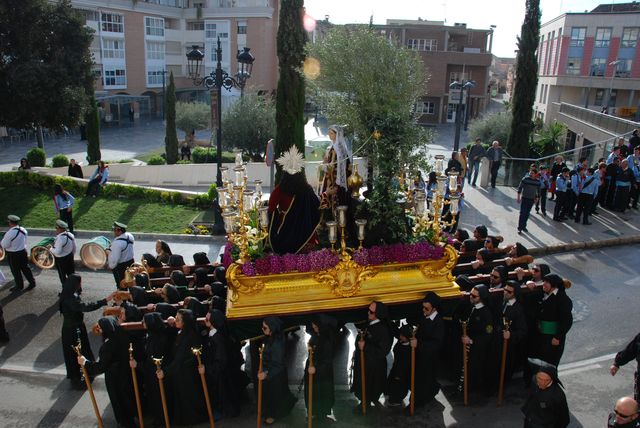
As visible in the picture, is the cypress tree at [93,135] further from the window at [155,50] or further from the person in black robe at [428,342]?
the window at [155,50]

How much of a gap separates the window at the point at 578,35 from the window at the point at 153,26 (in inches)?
1419

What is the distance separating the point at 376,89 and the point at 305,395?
4674 millimetres

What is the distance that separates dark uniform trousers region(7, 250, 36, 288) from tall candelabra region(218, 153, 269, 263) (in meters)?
5.35

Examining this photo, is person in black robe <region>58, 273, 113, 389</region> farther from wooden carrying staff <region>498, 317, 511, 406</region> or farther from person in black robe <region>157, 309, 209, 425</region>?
wooden carrying staff <region>498, 317, 511, 406</region>

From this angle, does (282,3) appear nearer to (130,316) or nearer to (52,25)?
(52,25)

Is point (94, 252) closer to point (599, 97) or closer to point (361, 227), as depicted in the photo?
point (361, 227)

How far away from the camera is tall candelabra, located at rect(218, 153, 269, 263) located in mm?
6957

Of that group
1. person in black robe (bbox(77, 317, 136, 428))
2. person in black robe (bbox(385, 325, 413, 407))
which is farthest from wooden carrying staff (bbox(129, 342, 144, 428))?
person in black robe (bbox(385, 325, 413, 407))

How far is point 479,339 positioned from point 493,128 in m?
24.9

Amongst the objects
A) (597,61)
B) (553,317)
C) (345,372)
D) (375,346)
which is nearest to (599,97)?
(597,61)

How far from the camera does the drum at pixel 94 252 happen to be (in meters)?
10.3

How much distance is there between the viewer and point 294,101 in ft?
57.1

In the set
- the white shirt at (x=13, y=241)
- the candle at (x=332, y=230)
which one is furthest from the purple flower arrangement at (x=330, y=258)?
the white shirt at (x=13, y=241)

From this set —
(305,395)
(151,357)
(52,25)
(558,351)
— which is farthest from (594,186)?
(52,25)
